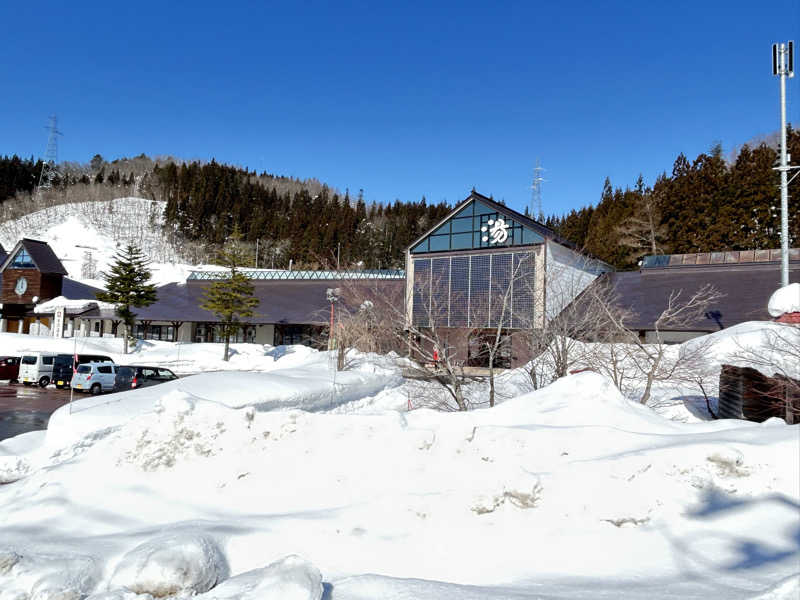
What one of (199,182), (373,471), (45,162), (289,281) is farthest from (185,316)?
(45,162)

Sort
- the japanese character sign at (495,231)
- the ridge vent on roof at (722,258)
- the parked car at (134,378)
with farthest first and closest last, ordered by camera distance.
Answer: the ridge vent on roof at (722,258)
the japanese character sign at (495,231)
the parked car at (134,378)

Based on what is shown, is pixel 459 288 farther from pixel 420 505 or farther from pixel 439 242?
pixel 420 505

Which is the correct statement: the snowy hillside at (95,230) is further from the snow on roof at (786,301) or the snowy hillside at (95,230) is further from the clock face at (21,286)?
the snow on roof at (786,301)

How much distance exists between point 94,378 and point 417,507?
1999cm

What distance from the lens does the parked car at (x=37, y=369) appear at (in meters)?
23.2

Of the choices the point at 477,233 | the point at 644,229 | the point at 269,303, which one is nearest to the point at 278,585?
the point at 477,233

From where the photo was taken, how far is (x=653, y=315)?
88.2 ft

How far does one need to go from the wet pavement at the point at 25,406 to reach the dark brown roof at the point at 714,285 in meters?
24.0

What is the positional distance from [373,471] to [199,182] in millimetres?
105605

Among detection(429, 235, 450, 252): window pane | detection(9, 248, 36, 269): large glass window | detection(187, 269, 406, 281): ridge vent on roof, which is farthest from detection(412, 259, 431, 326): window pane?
detection(9, 248, 36, 269): large glass window

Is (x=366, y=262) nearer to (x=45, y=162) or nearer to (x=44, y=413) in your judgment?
(x=44, y=413)

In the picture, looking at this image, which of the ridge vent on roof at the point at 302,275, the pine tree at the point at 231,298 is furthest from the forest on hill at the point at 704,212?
the pine tree at the point at 231,298

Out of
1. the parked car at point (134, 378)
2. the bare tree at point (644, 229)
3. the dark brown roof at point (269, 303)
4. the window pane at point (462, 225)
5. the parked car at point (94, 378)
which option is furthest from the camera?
the bare tree at point (644, 229)

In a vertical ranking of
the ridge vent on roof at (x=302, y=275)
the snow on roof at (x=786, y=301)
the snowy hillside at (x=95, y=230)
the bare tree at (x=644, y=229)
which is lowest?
the snow on roof at (x=786, y=301)
